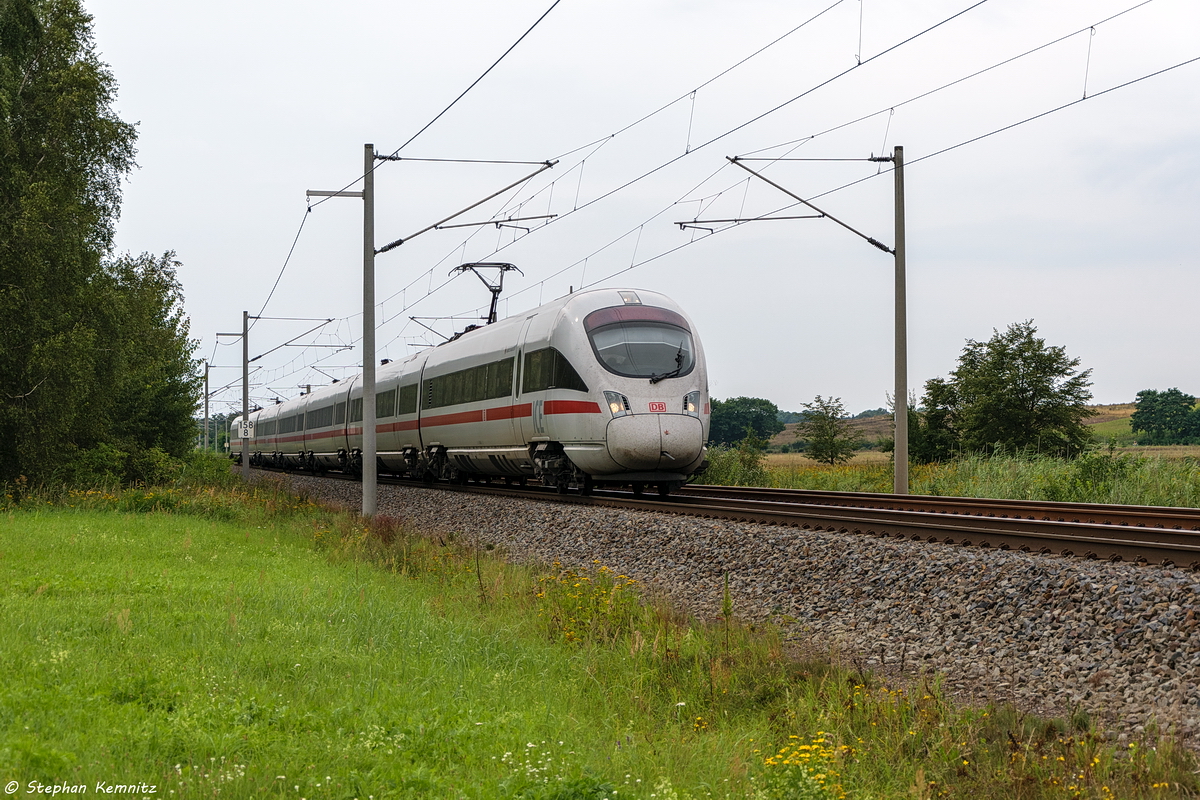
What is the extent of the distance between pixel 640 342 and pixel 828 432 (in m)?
28.2

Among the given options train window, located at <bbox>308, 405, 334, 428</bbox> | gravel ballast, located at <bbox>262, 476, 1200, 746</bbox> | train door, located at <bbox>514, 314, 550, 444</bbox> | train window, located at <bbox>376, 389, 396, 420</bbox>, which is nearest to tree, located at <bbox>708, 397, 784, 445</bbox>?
train window, located at <bbox>308, 405, 334, 428</bbox>

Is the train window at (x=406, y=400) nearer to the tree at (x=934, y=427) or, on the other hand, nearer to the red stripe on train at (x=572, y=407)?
the red stripe on train at (x=572, y=407)

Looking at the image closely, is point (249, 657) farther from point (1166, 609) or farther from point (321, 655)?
point (1166, 609)

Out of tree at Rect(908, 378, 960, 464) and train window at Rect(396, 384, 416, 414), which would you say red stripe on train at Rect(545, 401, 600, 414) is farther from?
tree at Rect(908, 378, 960, 464)

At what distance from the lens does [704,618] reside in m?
9.91

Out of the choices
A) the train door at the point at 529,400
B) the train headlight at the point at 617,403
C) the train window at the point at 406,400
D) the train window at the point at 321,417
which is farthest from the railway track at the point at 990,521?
the train window at the point at 321,417

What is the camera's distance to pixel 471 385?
73.4 feet

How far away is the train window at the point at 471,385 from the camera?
2033 centimetres

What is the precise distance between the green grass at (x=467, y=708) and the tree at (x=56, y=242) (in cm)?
1301

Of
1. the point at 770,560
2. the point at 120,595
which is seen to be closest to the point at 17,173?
the point at 120,595

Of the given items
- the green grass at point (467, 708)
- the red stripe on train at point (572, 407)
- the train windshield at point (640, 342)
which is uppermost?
the train windshield at point (640, 342)

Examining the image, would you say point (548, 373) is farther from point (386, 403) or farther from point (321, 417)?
point (321, 417)

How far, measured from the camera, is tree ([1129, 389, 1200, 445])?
88.4m

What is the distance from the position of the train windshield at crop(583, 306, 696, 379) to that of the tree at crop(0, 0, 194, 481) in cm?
1235
